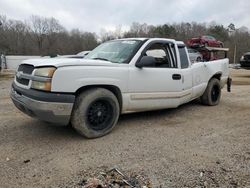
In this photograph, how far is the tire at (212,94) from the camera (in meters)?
7.16

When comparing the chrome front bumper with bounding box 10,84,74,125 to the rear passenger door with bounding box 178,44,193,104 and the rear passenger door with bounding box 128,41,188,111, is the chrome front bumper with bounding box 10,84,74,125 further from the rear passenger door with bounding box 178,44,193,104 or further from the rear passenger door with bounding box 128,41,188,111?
the rear passenger door with bounding box 178,44,193,104

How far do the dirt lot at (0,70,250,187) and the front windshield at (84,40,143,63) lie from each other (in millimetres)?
1256

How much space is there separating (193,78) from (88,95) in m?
2.88

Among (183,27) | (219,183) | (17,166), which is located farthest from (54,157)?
(183,27)

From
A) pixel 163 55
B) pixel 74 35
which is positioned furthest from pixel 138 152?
pixel 74 35

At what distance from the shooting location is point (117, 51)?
5293 millimetres

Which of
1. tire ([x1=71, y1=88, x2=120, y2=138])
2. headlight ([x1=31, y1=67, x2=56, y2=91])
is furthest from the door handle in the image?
headlight ([x1=31, y1=67, x2=56, y2=91])

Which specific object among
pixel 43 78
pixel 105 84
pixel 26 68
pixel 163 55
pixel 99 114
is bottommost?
pixel 99 114

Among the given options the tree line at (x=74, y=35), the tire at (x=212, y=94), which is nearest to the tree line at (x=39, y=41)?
the tree line at (x=74, y=35)

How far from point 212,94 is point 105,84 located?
3.79 metres

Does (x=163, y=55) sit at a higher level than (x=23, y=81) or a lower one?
higher

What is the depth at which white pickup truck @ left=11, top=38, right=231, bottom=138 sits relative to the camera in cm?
407

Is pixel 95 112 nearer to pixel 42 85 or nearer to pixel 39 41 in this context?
pixel 42 85

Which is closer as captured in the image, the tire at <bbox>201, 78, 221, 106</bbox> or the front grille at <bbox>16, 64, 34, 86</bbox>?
the front grille at <bbox>16, 64, 34, 86</bbox>
